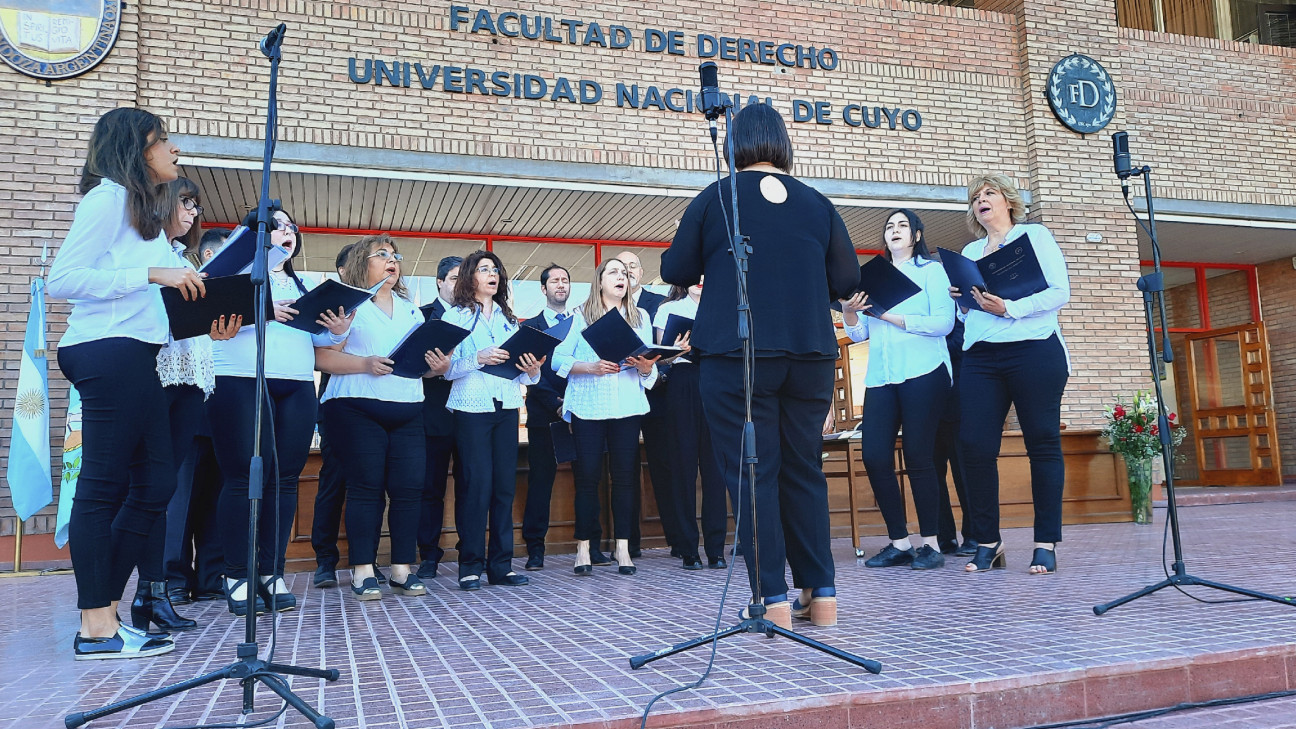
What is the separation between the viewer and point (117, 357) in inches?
121

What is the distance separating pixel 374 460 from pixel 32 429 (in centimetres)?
414

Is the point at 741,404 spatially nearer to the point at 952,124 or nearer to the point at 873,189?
the point at 873,189

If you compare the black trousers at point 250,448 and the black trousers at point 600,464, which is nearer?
the black trousers at point 250,448

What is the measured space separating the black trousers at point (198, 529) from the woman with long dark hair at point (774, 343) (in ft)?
8.49

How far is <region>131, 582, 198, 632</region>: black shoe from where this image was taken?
11.8 ft

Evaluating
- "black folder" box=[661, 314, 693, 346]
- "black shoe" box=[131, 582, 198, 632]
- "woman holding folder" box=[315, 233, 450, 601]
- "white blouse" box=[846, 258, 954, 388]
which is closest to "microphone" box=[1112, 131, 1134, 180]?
"white blouse" box=[846, 258, 954, 388]

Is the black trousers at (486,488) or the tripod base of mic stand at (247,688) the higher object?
the black trousers at (486,488)

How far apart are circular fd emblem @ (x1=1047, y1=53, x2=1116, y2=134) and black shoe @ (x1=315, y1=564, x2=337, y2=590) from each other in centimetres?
942

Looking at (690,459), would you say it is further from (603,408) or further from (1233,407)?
(1233,407)

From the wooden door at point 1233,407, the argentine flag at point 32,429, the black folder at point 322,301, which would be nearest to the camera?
the black folder at point 322,301

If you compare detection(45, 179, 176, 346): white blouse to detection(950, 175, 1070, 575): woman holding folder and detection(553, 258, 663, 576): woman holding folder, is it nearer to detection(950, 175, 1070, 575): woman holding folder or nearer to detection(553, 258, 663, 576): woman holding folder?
detection(553, 258, 663, 576): woman holding folder

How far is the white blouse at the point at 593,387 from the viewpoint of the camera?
18.2 feet

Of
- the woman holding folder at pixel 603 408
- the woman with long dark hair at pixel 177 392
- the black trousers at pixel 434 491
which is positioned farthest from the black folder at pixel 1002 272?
the woman with long dark hair at pixel 177 392

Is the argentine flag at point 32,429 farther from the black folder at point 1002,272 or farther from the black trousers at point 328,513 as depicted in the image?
the black folder at point 1002,272
